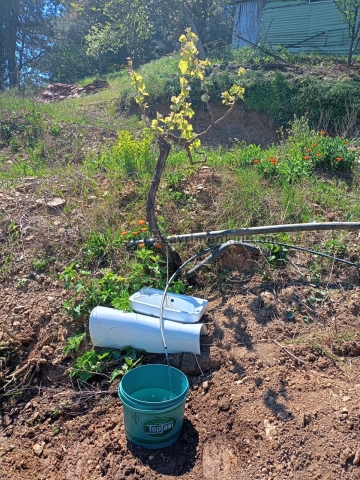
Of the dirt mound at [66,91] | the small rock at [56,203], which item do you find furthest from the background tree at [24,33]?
the small rock at [56,203]

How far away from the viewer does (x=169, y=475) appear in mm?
2057

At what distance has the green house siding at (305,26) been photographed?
12477 millimetres

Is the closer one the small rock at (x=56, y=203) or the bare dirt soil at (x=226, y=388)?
the bare dirt soil at (x=226, y=388)

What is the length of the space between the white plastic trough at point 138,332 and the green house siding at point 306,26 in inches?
447

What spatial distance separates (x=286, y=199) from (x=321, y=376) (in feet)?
6.15

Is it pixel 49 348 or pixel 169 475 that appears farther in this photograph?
pixel 49 348

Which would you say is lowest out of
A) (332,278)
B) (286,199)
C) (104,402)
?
(104,402)

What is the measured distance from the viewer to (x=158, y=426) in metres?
2.11

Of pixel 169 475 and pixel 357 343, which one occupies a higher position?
pixel 357 343

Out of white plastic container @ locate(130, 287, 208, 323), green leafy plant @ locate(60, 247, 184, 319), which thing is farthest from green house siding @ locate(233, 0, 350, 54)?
white plastic container @ locate(130, 287, 208, 323)

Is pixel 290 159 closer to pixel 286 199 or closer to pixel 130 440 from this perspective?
pixel 286 199

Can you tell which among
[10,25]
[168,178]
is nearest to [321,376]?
[168,178]

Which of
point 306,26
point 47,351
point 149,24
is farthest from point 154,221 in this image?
point 149,24

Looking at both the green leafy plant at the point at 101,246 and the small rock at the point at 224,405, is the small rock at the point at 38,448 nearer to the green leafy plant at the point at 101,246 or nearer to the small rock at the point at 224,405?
the small rock at the point at 224,405
